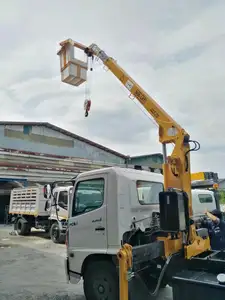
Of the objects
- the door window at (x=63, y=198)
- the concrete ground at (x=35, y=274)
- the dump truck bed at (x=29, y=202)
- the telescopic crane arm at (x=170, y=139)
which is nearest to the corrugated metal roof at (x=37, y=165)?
the dump truck bed at (x=29, y=202)

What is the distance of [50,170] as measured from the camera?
21969mm

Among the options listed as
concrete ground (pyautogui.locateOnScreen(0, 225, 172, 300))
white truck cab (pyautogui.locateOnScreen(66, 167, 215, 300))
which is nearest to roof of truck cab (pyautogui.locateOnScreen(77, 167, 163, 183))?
white truck cab (pyautogui.locateOnScreen(66, 167, 215, 300))

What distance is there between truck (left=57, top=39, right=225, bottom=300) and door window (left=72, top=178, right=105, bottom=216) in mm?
15

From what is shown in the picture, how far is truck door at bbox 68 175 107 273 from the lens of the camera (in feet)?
15.1

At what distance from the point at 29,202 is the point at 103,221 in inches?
457

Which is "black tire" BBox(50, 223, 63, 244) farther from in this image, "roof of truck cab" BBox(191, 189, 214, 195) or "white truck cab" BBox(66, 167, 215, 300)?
"white truck cab" BBox(66, 167, 215, 300)

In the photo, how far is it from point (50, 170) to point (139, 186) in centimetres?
1761

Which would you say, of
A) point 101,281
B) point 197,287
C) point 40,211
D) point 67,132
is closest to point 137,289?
point 101,281

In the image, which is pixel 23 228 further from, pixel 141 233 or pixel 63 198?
pixel 141 233

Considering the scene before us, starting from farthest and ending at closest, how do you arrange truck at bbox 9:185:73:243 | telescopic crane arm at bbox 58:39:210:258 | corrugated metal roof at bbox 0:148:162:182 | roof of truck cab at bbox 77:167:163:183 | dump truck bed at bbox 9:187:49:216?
corrugated metal roof at bbox 0:148:162:182
dump truck bed at bbox 9:187:49:216
truck at bbox 9:185:73:243
roof of truck cab at bbox 77:167:163:183
telescopic crane arm at bbox 58:39:210:258

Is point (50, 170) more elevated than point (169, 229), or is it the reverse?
point (50, 170)

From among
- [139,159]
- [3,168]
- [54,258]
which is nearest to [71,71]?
[54,258]

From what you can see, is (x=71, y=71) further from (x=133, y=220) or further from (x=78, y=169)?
(x=78, y=169)

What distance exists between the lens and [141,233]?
15.3 ft
